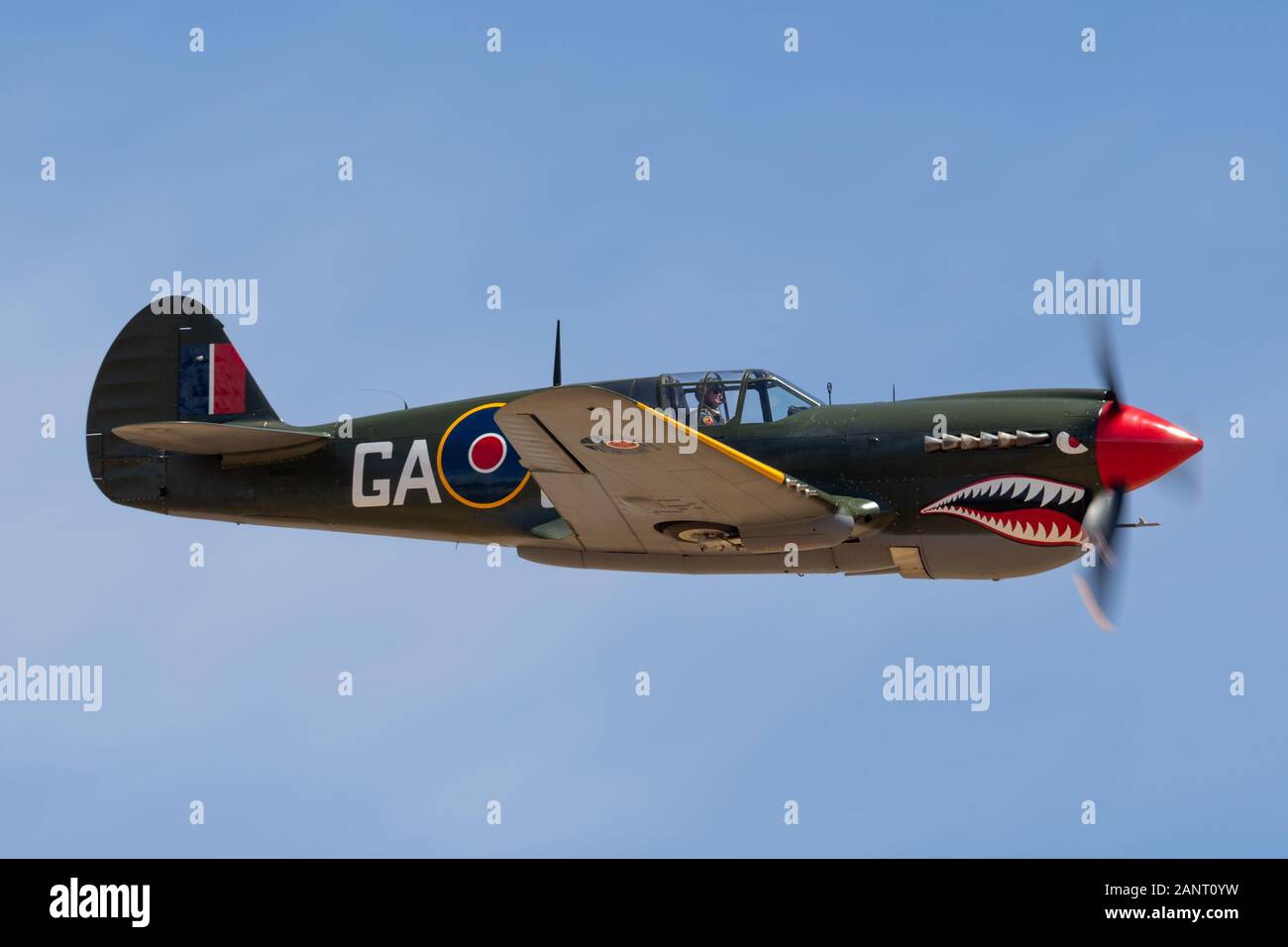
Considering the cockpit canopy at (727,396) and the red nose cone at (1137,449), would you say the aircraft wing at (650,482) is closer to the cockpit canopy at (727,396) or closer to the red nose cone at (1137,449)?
the cockpit canopy at (727,396)

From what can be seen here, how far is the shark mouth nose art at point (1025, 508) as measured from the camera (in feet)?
51.5

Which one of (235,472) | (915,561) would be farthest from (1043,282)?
(235,472)

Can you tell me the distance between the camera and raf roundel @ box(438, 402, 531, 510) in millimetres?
17047

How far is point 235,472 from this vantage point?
18.1 metres

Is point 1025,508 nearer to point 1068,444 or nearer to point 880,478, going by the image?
point 1068,444

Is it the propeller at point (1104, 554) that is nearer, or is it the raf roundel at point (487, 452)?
the propeller at point (1104, 554)

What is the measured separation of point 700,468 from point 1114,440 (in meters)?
3.49

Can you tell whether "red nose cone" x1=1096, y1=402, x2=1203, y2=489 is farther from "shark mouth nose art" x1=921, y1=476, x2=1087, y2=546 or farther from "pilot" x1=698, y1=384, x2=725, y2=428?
"pilot" x1=698, y1=384, x2=725, y2=428

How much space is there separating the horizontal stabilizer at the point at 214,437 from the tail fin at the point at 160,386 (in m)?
0.62

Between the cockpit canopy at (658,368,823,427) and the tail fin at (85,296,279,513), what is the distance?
4634 millimetres

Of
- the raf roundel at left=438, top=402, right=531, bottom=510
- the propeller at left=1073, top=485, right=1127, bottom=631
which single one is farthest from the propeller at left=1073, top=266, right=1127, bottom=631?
the raf roundel at left=438, top=402, right=531, bottom=510

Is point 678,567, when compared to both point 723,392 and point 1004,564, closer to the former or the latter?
point 723,392

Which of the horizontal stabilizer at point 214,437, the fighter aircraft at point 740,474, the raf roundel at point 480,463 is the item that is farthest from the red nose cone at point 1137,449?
the horizontal stabilizer at point 214,437

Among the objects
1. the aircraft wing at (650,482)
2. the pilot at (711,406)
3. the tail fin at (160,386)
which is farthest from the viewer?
the tail fin at (160,386)
